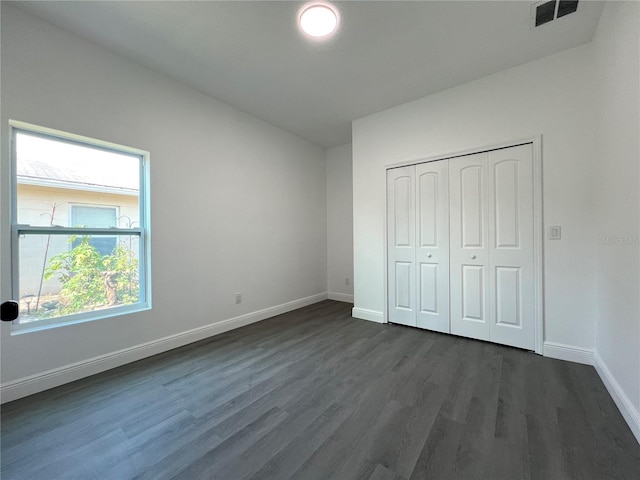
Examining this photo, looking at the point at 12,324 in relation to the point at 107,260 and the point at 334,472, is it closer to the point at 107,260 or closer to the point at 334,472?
the point at 107,260

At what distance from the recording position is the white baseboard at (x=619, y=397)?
148cm

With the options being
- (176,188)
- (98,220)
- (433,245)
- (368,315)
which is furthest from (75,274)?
(433,245)

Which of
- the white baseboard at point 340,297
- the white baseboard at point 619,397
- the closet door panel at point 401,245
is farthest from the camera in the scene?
the white baseboard at point 340,297

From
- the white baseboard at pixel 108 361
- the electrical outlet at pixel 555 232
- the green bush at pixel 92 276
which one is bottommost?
the white baseboard at pixel 108 361

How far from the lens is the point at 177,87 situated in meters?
2.82

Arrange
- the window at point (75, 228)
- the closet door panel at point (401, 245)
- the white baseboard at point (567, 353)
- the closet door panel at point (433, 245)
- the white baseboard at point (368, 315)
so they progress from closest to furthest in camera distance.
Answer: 1. the window at point (75, 228)
2. the white baseboard at point (567, 353)
3. the closet door panel at point (433, 245)
4. the closet door panel at point (401, 245)
5. the white baseboard at point (368, 315)

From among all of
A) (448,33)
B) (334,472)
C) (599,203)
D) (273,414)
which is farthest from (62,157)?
(599,203)

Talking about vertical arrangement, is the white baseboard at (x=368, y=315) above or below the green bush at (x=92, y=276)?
below

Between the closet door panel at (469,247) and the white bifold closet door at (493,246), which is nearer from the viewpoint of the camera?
the white bifold closet door at (493,246)

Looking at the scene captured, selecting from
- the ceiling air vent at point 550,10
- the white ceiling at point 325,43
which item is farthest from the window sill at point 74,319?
the ceiling air vent at point 550,10

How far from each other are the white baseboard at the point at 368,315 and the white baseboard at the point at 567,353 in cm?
→ 167

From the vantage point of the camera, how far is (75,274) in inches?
87.4

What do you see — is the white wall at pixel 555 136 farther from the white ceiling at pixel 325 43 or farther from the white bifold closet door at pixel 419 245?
the white bifold closet door at pixel 419 245

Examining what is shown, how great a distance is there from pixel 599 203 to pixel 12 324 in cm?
471
